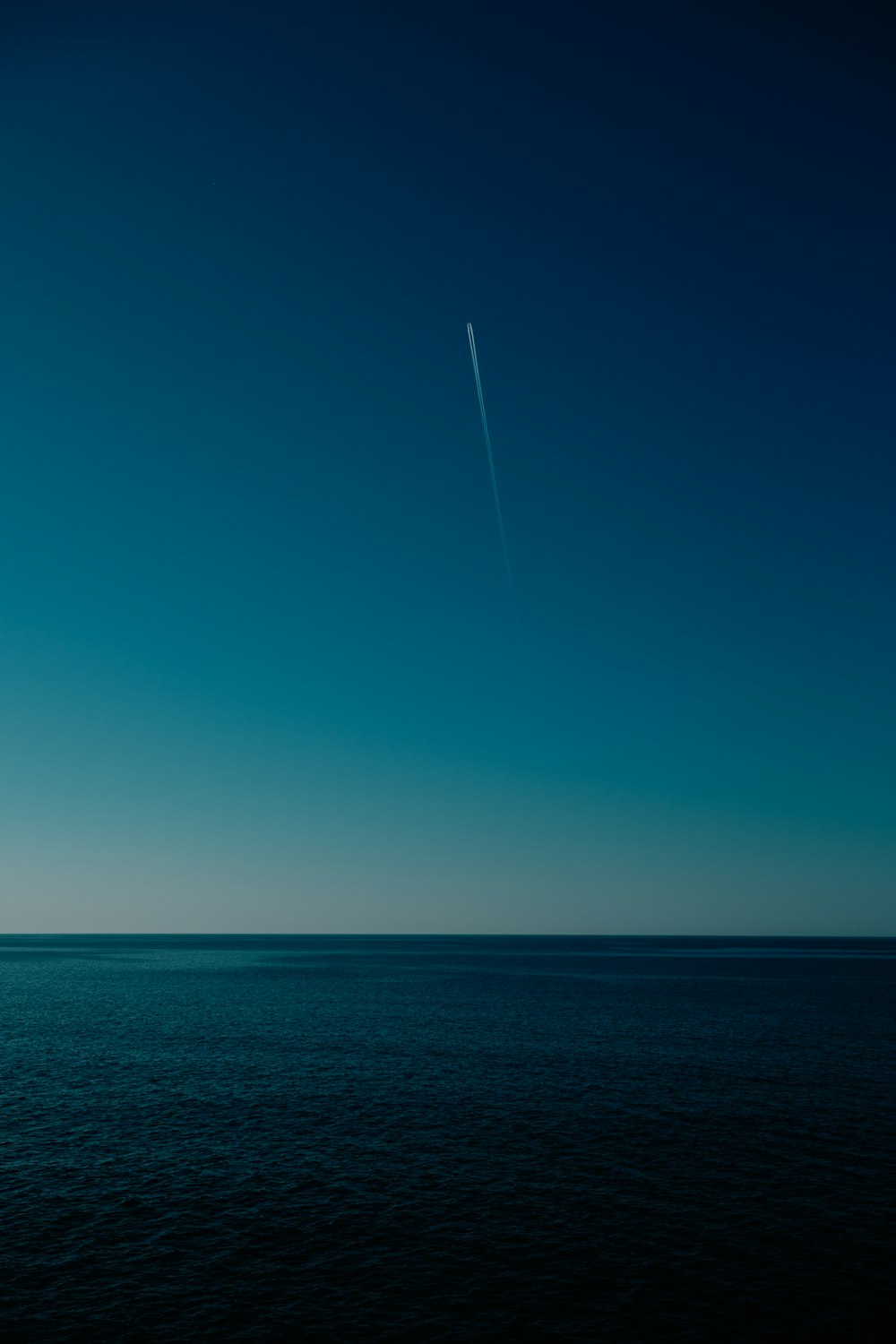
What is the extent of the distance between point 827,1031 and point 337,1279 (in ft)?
263

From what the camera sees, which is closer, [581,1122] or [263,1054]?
[581,1122]

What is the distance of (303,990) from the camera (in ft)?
460

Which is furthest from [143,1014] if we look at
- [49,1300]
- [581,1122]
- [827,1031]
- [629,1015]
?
[827,1031]

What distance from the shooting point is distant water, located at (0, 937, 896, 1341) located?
2747cm

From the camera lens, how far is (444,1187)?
38.5 metres

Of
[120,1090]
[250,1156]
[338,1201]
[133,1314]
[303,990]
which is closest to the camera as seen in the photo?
[133,1314]

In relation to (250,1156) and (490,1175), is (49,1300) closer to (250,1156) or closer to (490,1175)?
(250,1156)

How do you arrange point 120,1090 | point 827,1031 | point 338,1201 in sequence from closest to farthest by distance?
point 338,1201 < point 120,1090 < point 827,1031

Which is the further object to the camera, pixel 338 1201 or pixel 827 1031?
pixel 827 1031

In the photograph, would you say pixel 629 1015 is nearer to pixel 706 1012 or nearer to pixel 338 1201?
pixel 706 1012

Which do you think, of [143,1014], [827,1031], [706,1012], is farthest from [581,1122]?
[143,1014]

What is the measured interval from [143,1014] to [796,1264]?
92593 mm

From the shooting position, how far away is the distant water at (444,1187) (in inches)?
1081

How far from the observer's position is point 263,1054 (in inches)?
2825
